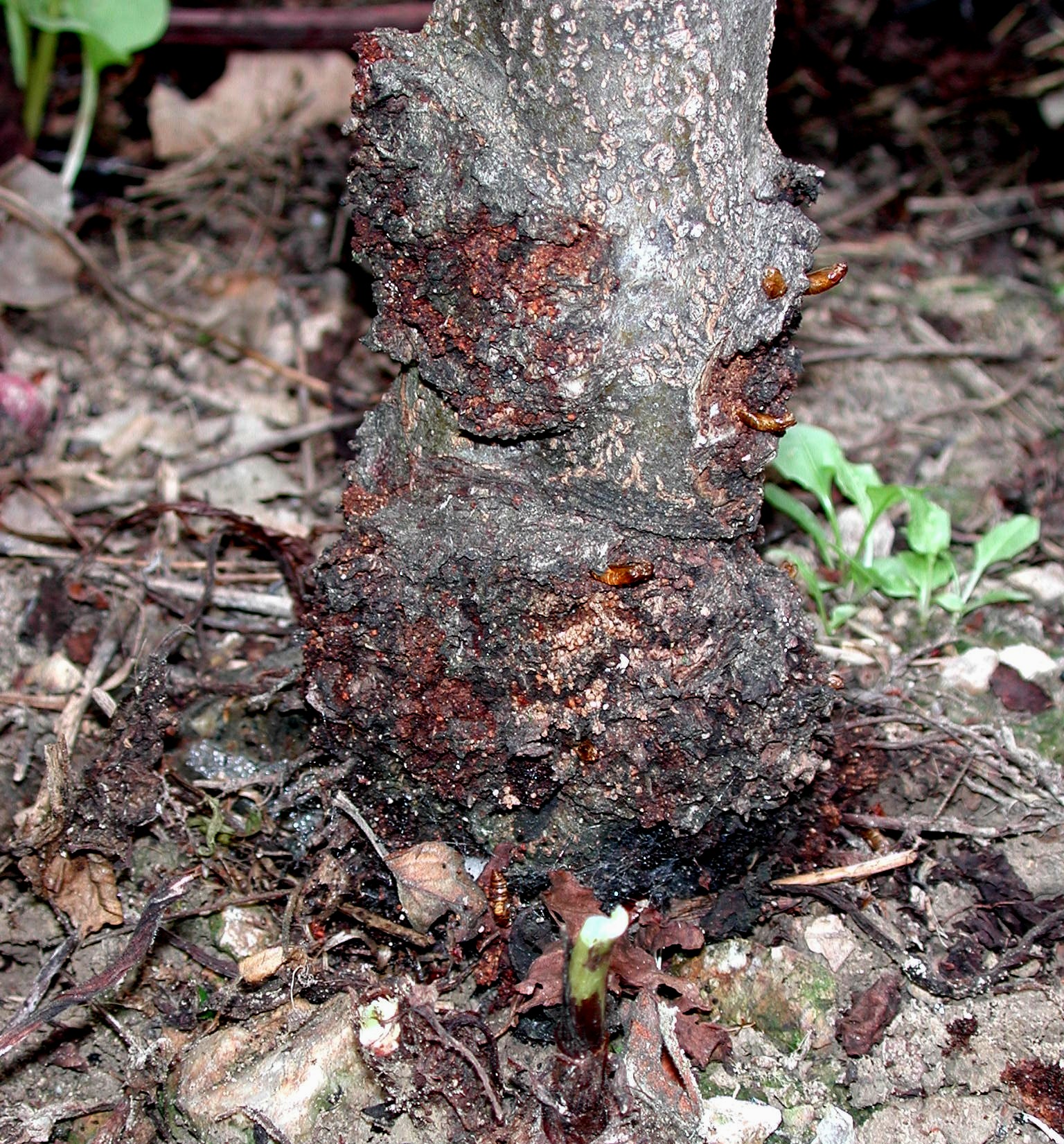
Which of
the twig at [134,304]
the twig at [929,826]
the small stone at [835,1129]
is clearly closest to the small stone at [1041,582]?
the twig at [929,826]

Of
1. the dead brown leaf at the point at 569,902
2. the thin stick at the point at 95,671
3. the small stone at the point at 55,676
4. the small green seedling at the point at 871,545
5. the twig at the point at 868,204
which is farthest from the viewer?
the twig at the point at 868,204

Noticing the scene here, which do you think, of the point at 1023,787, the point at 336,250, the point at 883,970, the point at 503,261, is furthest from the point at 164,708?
the point at 336,250

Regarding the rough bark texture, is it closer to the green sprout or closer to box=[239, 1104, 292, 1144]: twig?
the green sprout

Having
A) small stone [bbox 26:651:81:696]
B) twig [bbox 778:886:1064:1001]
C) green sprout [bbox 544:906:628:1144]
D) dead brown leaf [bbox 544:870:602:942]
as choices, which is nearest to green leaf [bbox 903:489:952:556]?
twig [bbox 778:886:1064:1001]

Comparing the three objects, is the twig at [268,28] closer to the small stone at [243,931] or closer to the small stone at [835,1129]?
the small stone at [243,931]

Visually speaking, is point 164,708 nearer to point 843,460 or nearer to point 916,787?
point 916,787

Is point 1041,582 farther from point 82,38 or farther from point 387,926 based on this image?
point 82,38

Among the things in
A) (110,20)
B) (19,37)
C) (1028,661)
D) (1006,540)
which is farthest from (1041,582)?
(19,37)
